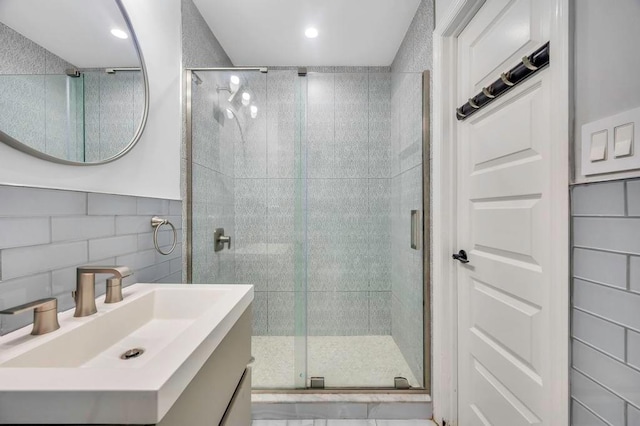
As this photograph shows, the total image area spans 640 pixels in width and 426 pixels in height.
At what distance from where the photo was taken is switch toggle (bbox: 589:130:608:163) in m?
0.67

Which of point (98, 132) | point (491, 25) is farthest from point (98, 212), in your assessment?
point (491, 25)

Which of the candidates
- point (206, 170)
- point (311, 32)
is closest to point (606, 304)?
point (206, 170)

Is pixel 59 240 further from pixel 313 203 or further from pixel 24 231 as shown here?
pixel 313 203

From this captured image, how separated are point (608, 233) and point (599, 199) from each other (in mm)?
83

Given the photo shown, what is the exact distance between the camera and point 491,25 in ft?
3.93

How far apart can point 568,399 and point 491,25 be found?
1.35m

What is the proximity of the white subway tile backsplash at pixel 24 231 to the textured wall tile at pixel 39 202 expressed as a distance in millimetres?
17

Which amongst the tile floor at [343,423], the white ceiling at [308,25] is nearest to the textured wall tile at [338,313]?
the tile floor at [343,423]

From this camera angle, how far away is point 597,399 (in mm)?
728

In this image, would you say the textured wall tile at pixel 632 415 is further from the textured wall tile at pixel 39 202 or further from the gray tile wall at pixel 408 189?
the textured wall tile at pixel 39 202

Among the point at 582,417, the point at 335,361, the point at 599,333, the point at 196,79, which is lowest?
the point at 335,361

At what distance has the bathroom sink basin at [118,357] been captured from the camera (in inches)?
18.1

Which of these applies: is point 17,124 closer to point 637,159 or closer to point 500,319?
point 637,159

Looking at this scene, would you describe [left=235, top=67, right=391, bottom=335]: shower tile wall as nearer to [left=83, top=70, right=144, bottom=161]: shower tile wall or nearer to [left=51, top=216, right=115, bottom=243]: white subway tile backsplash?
[left=83, top=70, right=144, bottom=161]: shower tile wall
